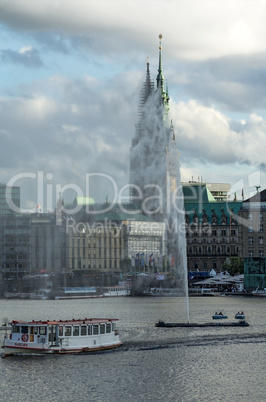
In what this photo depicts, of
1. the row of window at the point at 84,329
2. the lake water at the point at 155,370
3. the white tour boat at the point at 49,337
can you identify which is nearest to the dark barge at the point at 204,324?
the lake water at the point at 155,370

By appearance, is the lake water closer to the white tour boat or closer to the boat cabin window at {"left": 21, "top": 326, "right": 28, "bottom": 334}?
the white tour boat

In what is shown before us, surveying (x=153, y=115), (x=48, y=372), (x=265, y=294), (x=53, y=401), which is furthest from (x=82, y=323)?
(x=153, y=115)

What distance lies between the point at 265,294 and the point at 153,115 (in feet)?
163

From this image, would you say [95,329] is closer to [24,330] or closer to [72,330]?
[72,330]

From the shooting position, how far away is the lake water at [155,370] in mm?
59156

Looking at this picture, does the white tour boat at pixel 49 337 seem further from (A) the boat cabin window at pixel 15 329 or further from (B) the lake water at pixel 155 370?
(B) the lake water at pixel 155 370

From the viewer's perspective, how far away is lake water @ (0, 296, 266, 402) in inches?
2329

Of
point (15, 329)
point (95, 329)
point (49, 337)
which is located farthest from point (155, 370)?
point (15, 329)

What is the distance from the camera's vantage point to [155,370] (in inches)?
2648

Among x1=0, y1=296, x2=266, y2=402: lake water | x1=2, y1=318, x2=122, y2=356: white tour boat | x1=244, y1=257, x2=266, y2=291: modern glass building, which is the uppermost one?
x1=244, y1=257, x2=266, y2=291: modern glass building

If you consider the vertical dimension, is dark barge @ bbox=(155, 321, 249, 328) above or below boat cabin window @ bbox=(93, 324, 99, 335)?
below

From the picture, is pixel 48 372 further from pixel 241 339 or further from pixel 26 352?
pixel 241 339

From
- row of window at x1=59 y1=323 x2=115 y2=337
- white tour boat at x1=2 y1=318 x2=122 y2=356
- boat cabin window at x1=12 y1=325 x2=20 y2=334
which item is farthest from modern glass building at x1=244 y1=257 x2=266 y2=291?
boat cabin window at x1=12 y1=325 x2=20 y2=334

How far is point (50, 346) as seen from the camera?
73.7 m
